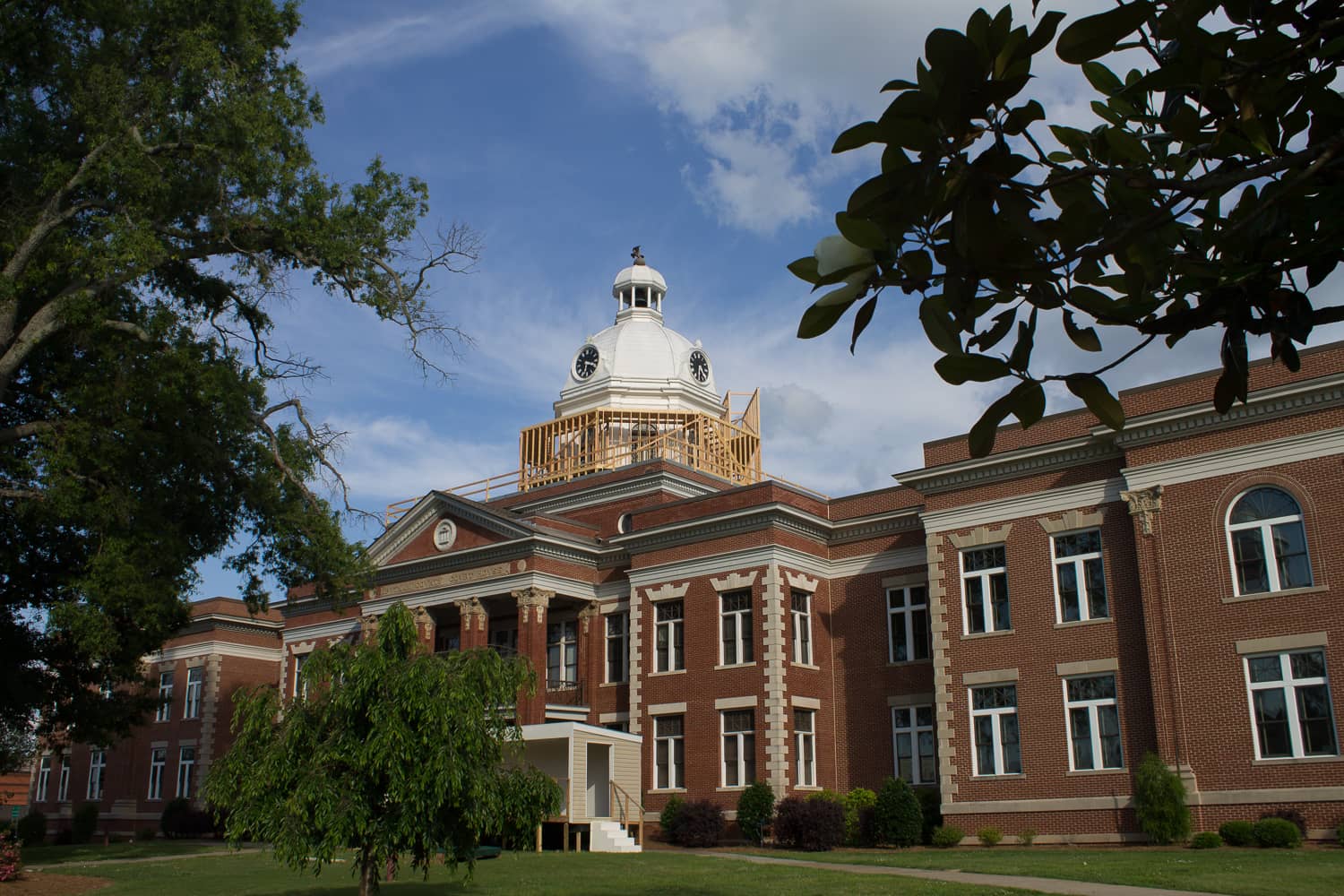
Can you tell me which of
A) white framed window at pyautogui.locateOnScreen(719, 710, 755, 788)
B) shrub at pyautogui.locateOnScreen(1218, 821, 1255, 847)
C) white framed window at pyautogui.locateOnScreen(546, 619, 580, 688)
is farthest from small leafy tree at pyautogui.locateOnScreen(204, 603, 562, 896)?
white framed window at pyautogui.locateOnScreen(546, 619, 580, 688)

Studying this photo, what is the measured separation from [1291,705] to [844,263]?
84.7ft

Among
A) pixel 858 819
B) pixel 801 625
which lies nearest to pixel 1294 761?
pixel 858 819

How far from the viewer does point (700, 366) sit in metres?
A: 50.6

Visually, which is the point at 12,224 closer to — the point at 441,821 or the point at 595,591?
the point at 441,821

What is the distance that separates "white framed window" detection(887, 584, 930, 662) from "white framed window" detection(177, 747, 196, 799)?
110 ft

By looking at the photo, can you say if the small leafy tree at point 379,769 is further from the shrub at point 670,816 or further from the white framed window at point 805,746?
the white framed window at point 805,746

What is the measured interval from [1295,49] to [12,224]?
22.9 m

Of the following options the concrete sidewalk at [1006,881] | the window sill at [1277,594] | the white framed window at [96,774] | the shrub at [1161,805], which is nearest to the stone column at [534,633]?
the concrete sidewalk at [1006,881]

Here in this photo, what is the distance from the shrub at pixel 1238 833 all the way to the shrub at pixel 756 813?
37.3ft

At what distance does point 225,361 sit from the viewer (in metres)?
23.2

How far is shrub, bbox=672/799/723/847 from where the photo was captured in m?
32.1

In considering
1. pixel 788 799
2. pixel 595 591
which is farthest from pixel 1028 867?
pixel 595 591

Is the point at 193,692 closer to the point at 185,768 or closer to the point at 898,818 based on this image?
the point at 185,768

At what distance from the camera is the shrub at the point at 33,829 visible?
49562mm
